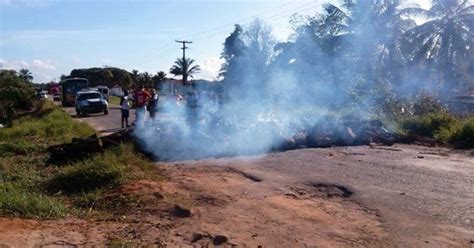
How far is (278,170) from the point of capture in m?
9.97

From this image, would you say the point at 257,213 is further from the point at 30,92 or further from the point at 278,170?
the point at 30,92

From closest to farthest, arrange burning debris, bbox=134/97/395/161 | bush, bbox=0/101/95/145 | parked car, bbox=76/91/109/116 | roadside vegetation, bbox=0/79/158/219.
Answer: roadside vegetation, bbox=0/79/158/219 → burning debris, bbox=134/97/395/161 → bush, bbox=0/101/95/145 → parked car, bbox=76/91/109/116

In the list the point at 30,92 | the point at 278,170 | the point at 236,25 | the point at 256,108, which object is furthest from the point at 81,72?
the point at 278,170

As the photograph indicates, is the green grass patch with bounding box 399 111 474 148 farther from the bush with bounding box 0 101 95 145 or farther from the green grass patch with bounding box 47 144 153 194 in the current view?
the bush with bounding box 0 101 95 145

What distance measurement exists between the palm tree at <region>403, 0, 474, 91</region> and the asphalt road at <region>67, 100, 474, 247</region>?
45.3ft

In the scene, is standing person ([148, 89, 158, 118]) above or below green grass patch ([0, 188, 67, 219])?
above

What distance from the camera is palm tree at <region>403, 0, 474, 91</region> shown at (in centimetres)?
2564

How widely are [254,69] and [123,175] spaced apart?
11494 millimetres

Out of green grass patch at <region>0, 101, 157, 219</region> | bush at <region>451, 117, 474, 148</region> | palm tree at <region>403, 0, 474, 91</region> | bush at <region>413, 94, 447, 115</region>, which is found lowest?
green grass patch at <region>0, 101, 157, 219</region>

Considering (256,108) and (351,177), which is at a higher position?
(256,108)

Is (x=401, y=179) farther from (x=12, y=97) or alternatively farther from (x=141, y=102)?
(x=12, y=97)

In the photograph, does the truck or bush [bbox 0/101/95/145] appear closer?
bush [bbox 0/101/95/145]

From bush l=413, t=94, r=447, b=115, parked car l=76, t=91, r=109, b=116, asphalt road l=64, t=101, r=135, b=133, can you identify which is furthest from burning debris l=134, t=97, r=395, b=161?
parked car l=76, t=91, r=109, b=116

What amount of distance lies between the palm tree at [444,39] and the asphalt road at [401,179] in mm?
13807
